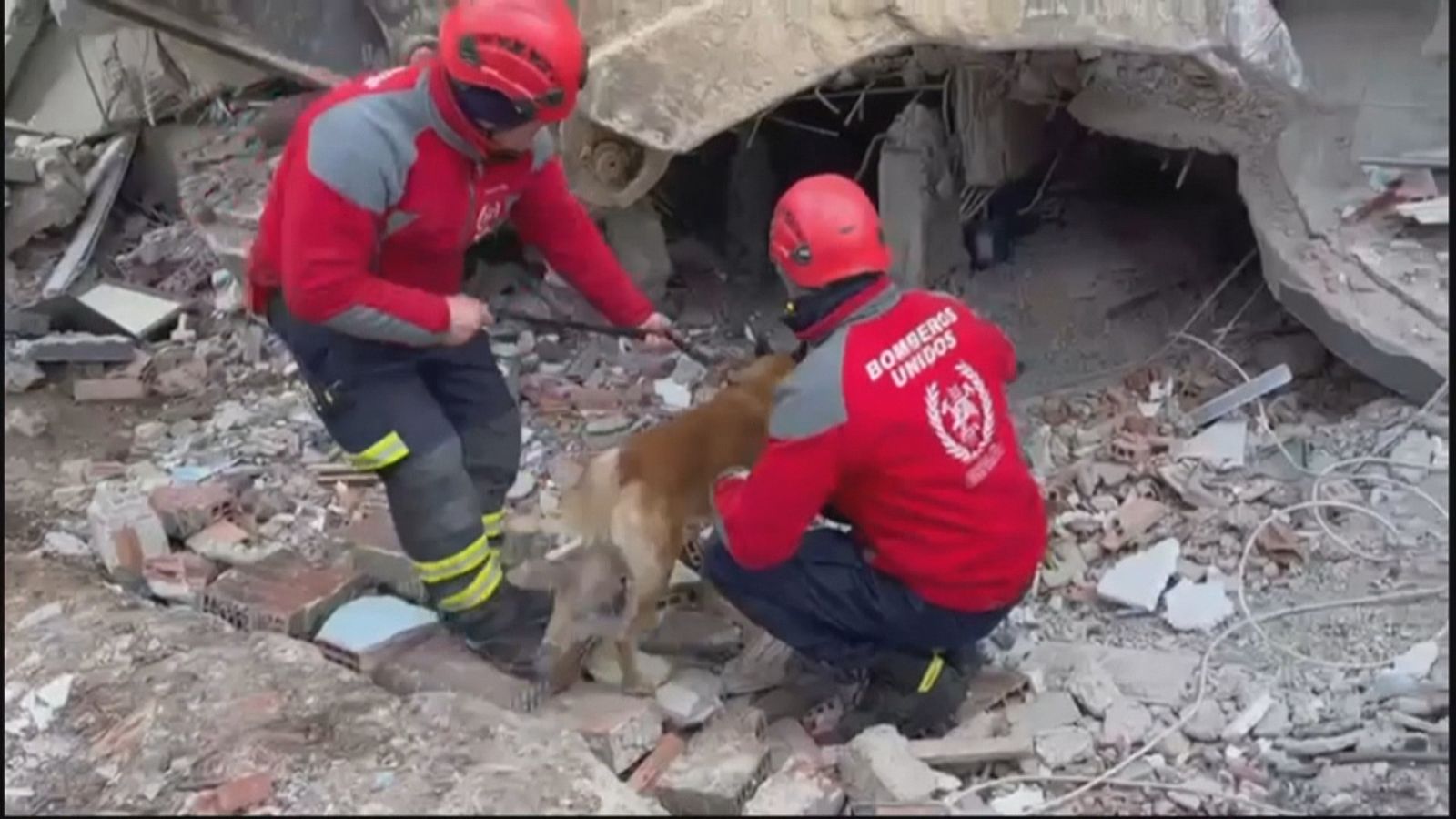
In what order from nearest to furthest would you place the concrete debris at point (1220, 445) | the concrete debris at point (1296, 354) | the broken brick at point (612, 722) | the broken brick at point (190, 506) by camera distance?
the broken brick at point (612, 722) → the broken brick at point (190, 506) → the concrete debris at point (1220, 445) → the concrete debris at point (1296, 354)

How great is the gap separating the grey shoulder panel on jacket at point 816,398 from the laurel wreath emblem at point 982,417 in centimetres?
20

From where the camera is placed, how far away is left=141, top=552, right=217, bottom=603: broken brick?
191 inches

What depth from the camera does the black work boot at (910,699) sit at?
164 inches

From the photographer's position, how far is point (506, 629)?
452 cm

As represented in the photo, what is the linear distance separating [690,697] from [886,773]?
65 centimetres

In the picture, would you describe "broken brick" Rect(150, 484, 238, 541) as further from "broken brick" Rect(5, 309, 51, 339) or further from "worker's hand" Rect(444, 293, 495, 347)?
"broken brick" Rect(5, 309, 51, 339)

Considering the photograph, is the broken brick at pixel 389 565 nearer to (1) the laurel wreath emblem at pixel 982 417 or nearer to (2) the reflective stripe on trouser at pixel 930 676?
(2) the reflective stripe on trouser at pixel 930 676

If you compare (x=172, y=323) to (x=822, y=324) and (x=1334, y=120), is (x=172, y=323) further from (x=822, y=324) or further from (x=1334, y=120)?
(x=1334, y=120)

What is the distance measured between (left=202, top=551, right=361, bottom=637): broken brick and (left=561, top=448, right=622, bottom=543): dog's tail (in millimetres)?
827

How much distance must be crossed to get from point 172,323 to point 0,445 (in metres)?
1.19

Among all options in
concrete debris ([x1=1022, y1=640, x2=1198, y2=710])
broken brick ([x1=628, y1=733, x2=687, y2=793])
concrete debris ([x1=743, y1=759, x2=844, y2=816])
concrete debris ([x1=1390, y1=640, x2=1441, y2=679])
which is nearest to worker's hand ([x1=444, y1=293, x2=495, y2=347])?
broken brick ([x1=628, y1=733, x2=687, y2=793])

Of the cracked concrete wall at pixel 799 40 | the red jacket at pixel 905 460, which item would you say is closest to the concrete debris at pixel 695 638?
the red jacket at pixel 905 460

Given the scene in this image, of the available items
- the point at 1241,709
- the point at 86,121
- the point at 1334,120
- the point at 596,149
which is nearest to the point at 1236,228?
the point at 1334,120

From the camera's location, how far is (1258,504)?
5.12 m
